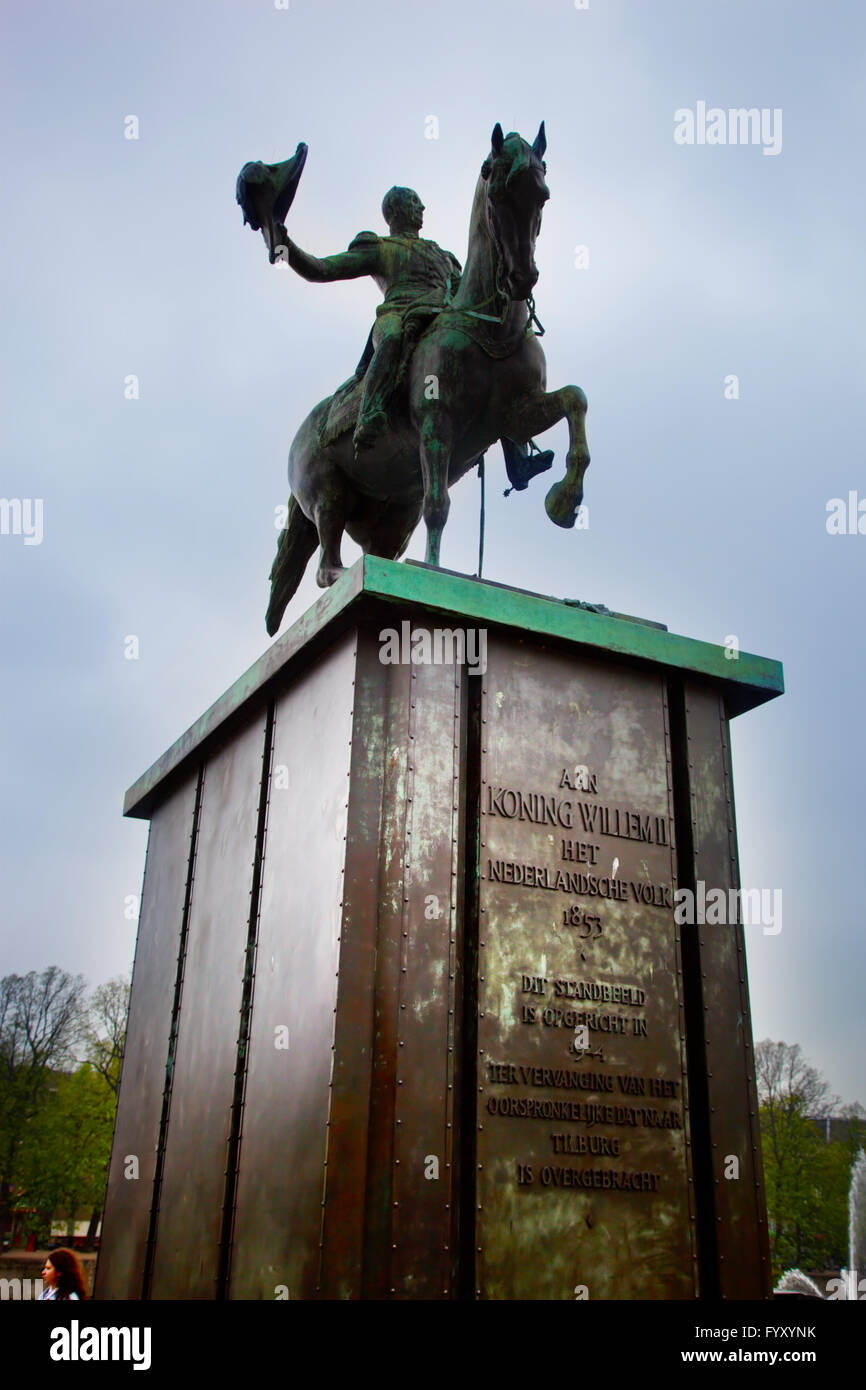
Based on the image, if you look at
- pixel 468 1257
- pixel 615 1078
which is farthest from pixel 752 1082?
pixel 468 1257

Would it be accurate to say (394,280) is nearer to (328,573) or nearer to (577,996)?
(328,573)

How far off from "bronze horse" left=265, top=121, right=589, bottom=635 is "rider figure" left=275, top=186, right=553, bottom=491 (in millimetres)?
160

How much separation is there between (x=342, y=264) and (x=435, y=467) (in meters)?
2.33

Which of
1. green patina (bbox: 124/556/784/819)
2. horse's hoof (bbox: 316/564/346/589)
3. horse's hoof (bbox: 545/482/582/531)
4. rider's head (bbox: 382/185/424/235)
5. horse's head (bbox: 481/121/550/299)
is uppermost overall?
rider's head (bbox: 382/185/424/235)

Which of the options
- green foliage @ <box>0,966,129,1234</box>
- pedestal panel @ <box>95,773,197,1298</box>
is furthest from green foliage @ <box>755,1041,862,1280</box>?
pedestal panel @ <box>95,773,197,1298</box>

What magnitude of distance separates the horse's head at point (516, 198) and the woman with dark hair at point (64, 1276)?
312 inches

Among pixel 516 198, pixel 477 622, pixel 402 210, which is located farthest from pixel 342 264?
pixel 477 622

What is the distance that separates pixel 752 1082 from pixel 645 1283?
1407mm

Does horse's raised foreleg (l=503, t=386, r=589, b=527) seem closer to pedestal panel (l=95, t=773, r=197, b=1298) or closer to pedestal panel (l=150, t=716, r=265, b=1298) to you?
pedestal panel (l=150, t=716, r=265, b=1298)

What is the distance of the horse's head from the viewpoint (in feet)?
24.9

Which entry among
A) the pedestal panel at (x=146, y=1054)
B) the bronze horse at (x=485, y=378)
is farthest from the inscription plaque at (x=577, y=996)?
the pedestal panel at (x=146, y=1054)
